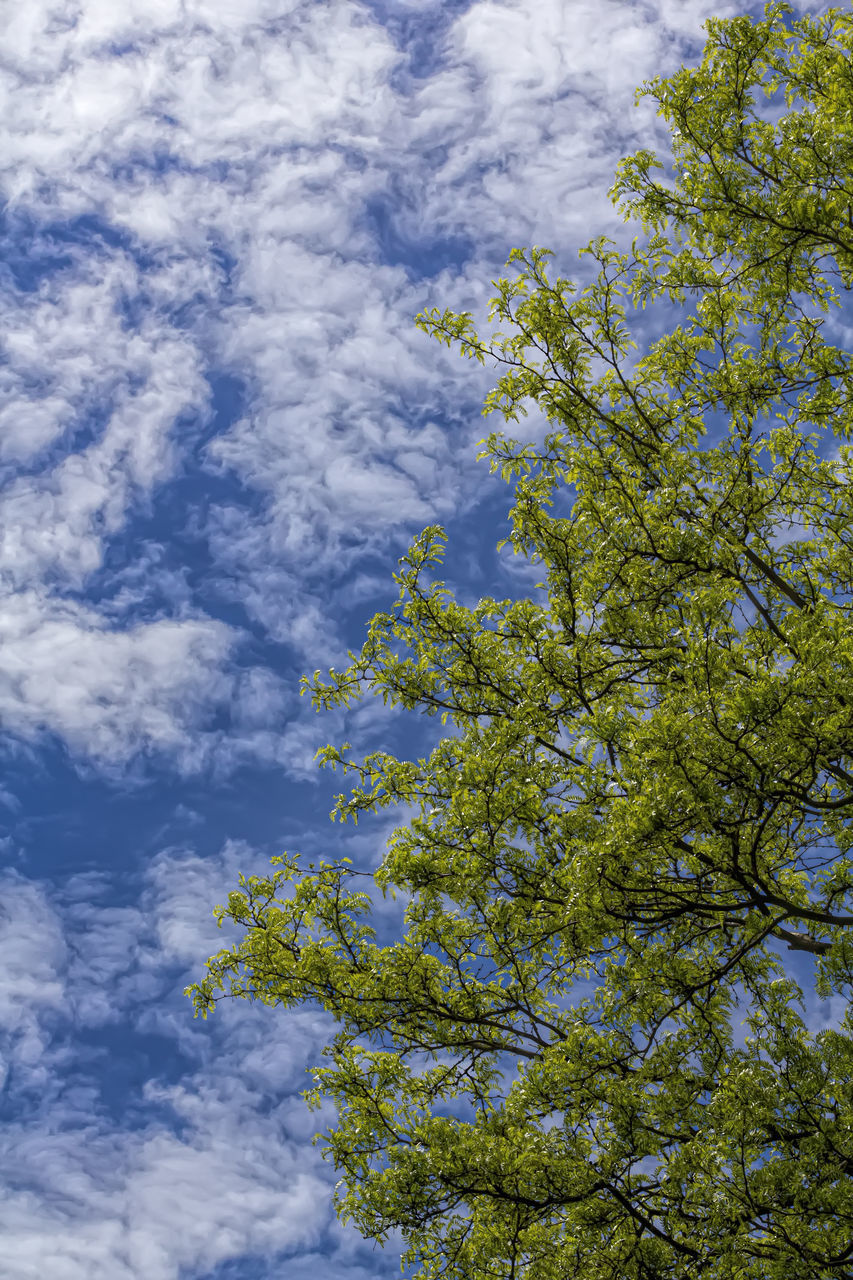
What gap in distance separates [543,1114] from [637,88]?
949 centimetres

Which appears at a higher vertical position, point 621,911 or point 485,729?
point 485,729

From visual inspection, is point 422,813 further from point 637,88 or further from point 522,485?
point 637,88

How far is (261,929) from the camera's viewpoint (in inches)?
376

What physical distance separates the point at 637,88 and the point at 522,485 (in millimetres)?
4189

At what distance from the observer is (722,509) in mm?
9570

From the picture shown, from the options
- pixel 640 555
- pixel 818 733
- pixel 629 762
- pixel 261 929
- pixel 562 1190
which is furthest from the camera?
pixel 261 929

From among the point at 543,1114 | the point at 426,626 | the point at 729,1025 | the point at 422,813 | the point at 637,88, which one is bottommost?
the point at 543,1114


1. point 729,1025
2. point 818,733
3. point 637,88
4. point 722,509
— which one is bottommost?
point 729,1025

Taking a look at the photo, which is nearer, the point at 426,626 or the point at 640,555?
the point at 640,555

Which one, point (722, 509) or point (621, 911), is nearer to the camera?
point (621, 911)

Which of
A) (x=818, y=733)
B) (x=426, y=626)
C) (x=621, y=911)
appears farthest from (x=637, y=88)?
(x=621, y=911)

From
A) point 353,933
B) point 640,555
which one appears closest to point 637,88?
point 640,555

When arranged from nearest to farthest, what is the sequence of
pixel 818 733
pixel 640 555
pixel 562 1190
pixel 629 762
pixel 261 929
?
pixel 818 733, pixel 629 762, pixel 562 1190, pixel 640 555, pixel 261 929

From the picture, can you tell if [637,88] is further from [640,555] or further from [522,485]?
[640,555]
